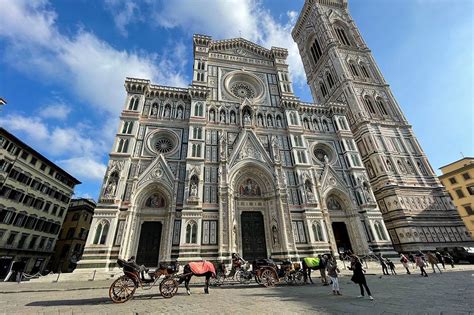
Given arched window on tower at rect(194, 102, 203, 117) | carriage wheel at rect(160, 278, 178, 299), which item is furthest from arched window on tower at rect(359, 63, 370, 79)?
carriage wheel at rect(160, 278, 178, 299)

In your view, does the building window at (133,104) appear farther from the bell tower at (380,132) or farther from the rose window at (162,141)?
the bell tower at (380,132)

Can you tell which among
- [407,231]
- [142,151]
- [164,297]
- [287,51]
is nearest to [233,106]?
[142,151]

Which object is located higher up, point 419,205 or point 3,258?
point 419,205

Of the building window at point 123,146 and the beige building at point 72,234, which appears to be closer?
the building window at point 123,146

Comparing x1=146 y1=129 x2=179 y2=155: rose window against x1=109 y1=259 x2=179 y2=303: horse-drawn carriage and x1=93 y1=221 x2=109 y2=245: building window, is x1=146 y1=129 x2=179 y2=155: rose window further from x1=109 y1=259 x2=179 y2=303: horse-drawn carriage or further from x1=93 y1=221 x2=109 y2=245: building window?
x1=109 y1=259 x2=179 y2=303: horse-drawn carriage

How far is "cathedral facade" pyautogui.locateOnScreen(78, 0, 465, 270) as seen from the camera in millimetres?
16453

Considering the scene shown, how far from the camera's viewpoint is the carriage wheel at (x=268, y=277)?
9608 mm

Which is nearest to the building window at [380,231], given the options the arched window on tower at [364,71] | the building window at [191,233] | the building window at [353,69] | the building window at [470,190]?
the building window at [191,233]

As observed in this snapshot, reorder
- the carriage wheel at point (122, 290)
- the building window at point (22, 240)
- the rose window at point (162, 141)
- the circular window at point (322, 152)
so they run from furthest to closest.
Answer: the building window at point (22, 240), the circular window at point (322, 152), the rose window at point (162, 141), the carriage wheel at point (122, 290)

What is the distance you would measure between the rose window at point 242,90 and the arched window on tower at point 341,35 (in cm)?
1986

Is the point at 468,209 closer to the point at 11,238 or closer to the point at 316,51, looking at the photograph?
the point at 316,51

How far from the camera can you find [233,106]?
23.1 metres

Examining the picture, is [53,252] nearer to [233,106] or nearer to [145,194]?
[145,194]

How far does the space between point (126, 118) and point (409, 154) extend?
30.1 meters
